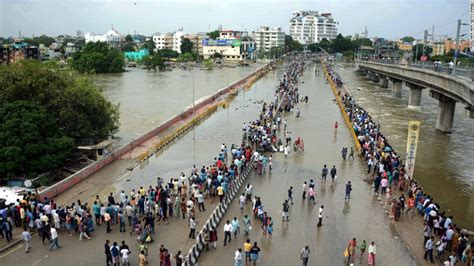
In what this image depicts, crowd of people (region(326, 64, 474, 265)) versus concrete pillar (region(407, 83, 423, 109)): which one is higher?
concrete pillar (region(407, 83, 423, 109))

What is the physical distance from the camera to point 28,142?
62.0 feet

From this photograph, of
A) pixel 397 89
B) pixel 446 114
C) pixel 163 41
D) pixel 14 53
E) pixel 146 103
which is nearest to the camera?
pixel 446 114

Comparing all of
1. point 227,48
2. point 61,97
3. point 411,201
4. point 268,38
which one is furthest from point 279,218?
point 268,38

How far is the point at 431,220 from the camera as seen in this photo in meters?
14.3

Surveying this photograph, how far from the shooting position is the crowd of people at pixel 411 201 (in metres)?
12.8

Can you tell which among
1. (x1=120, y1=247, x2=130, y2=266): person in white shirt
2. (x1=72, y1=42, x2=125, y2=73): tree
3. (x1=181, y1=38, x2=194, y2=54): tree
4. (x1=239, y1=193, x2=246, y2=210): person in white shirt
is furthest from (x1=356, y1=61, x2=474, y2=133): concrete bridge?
(x1=181, y1=38, x2=194, y2=54): tree

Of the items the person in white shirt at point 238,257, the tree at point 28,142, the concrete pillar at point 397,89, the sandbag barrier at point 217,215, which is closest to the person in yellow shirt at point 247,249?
the person in white shirt at point 238,257

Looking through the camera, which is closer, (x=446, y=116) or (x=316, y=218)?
(x=316, y=218)

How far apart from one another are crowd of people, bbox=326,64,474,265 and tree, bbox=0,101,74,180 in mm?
14649

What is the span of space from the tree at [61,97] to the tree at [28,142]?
35.4 inches

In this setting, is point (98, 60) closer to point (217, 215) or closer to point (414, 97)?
point (414, 97)

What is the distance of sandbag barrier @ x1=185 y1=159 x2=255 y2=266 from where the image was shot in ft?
40.3

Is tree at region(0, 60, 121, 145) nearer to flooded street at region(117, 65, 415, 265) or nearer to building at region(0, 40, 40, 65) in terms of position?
flooded street at region(117, 65, 415, 265)

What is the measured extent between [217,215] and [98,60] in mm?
85299
